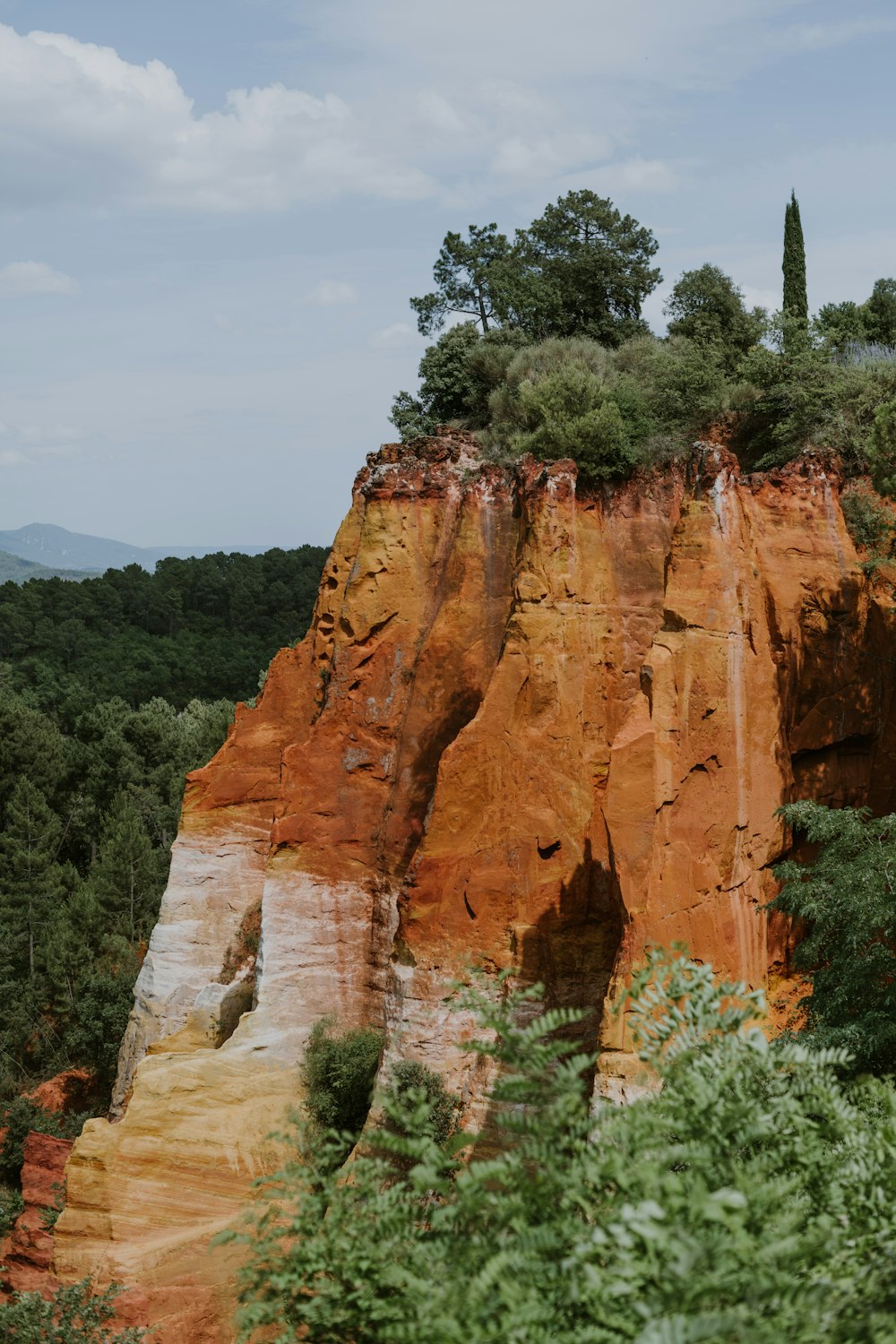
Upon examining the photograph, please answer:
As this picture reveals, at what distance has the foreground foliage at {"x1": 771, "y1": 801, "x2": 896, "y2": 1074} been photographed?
1205 cm

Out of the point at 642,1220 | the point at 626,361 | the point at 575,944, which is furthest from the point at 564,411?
the point at 642,1220

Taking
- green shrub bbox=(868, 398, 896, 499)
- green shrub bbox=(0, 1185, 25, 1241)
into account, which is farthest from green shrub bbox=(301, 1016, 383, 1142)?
green shrub bbox=(868, 398, 896, 499)

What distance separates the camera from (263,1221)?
8.05 m

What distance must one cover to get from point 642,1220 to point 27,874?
39.2 m

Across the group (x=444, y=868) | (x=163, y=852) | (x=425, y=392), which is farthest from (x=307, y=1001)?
(x=163, y=852)

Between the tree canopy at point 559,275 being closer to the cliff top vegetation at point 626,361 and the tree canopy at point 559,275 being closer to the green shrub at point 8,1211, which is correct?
the cliff top vegetation at point 626,361

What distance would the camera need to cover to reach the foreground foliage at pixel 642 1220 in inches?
234

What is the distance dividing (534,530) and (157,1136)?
9.65 meters

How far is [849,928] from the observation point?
1302cm

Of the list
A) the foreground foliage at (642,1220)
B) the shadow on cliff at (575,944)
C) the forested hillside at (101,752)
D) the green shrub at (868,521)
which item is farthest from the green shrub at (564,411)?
the forested hillside at (101,752)

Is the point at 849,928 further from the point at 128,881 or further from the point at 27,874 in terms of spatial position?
the point at 27,874

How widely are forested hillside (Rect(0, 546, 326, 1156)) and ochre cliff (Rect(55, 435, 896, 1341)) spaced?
43.7 feet

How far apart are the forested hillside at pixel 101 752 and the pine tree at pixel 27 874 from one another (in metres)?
0.07

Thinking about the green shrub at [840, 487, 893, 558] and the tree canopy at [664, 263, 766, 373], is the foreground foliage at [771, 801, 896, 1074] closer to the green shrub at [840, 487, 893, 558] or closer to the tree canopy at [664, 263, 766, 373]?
the green shrub at [840, 487, 893, 558]
